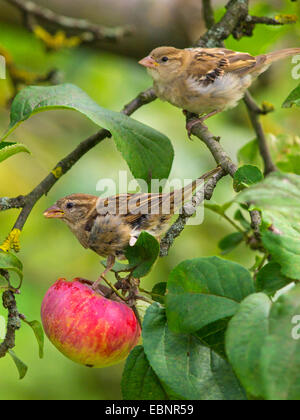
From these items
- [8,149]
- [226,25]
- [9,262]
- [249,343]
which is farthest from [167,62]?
[249,343]

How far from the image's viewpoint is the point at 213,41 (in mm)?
2584

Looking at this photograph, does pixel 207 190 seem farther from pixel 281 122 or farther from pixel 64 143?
pixel 281 122

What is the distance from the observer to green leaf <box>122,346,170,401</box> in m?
1.51

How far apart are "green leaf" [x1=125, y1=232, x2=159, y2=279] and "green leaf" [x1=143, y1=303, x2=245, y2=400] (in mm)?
144

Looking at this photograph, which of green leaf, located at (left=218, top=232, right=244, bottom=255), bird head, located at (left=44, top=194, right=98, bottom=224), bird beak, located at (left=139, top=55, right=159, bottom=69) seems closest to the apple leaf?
bird head, located at (left=44, top=194, right=98, bottom=224)

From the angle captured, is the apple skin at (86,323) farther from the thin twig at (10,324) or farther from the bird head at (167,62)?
the bird head at (167,62)

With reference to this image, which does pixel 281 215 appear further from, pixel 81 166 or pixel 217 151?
pixel 81 166

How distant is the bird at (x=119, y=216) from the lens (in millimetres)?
2000

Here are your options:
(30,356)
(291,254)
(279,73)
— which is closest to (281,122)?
(279,73)

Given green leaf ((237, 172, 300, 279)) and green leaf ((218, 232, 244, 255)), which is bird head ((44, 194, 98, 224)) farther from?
green leaf ((237, 172, 300, 279))

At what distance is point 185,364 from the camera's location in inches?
55.8

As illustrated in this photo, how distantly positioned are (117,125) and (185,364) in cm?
91

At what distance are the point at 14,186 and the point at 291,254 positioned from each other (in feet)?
10.2

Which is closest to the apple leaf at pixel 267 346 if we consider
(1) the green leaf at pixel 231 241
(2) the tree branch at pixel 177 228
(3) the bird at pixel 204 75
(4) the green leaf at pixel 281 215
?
(4) the green leaf at pixel 281 215
